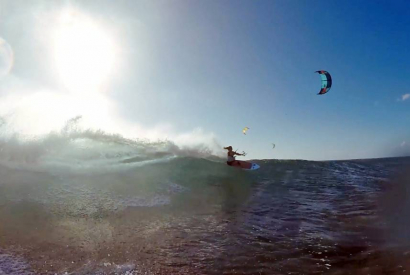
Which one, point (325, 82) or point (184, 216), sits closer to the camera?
point (184, 216)

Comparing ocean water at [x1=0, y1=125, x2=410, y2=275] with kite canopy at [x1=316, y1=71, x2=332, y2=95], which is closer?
ocean water at [x1=0, y1=125, x2=410, y2=275]

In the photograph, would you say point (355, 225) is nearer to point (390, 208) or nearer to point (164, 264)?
point (390, 208)

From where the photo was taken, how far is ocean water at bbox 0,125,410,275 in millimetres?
6023

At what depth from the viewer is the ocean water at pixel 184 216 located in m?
6.02

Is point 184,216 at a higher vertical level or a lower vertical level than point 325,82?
lower

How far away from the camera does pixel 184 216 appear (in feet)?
30.8

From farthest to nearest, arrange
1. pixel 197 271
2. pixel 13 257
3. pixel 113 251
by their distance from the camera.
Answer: pixel 113 251 < pixel 13 257 < pixel 197 271

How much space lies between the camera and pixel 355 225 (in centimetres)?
836

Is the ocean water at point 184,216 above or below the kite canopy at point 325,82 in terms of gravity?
below

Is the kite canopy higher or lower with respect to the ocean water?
higher

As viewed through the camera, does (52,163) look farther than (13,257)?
Yes

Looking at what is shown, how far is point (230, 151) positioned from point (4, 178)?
37.3ft

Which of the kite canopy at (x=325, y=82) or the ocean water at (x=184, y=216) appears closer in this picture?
the ocean water at (x=184, y=216)

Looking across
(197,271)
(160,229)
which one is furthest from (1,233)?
(197,271)
